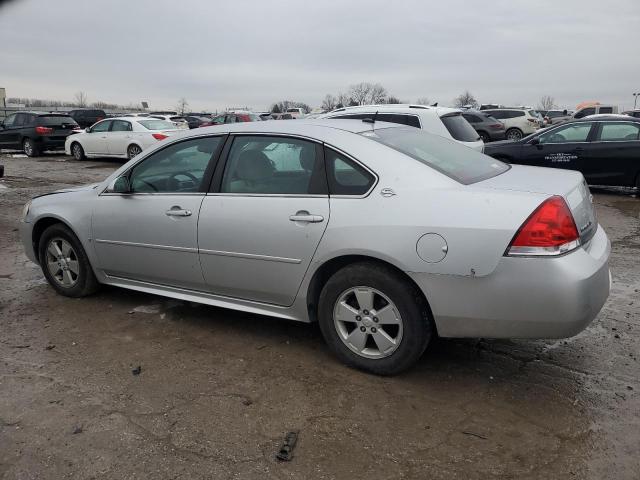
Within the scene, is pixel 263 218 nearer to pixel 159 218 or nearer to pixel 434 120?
pixel 159 218

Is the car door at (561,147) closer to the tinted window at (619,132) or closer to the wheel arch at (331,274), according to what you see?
the tinted window at (619,132)

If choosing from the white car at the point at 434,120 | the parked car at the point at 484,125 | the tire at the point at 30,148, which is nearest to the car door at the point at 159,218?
the white car at the point at 434,120

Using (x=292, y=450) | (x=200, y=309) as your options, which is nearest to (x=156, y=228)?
(x=200, y=309)

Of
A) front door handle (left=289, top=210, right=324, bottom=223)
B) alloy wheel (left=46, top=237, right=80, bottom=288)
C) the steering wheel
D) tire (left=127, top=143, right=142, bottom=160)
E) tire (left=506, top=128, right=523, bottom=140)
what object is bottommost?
alloy wheel (left=46, top=237, right=80, bottom=288)

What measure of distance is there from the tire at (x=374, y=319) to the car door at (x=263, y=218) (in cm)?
28

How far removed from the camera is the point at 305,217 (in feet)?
11.1

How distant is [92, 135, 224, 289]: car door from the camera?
12.9 ft

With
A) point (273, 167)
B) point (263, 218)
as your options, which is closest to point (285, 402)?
point (263, 218)

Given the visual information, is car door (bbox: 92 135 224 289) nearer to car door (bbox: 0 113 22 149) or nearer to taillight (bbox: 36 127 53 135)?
taillight (bbox: 36 127 53 135)

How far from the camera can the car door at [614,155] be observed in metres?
10.2

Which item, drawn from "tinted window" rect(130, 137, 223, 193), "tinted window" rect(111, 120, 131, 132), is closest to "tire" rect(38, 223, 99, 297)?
"tinted window" rect(130, 137, 223, 193)

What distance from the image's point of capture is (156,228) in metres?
4.06

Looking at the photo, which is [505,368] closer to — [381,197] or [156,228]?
[381,197]

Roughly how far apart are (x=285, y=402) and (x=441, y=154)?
6.21ft
